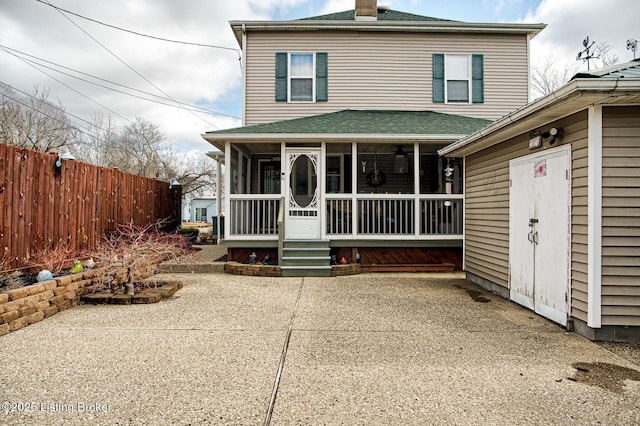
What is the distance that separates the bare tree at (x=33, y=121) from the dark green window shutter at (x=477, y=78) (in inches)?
793

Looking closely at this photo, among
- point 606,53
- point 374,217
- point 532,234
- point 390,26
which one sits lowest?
point 532,234

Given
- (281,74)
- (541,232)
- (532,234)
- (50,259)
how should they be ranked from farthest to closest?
(281,74)
(50,259)
(532,234)
(541,232)

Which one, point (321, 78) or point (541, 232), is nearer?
point (541, 232)

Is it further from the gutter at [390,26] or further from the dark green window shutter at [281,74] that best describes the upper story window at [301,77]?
the gutter at [390,26]

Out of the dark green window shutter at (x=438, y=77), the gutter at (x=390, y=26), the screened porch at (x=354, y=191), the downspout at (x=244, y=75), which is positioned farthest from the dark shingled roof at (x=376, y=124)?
the gutter at (x=390, y=26)

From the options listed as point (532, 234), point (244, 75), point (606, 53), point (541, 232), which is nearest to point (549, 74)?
point (606, 53)

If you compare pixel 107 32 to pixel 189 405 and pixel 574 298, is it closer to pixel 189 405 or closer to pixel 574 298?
pixel 189 405

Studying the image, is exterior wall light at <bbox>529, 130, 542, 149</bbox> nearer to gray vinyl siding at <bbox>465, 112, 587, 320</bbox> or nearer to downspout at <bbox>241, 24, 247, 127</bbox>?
gray vinyl siding at <bbox>465, 112, 587, 320</bbox>

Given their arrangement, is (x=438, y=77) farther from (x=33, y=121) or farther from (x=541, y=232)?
(x=33, y=121)

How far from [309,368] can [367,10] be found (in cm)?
1082

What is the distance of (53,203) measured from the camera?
5621 millimetres

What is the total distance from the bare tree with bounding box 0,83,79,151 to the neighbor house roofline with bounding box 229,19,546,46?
15.0 metres

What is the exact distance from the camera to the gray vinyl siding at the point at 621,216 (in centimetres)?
377

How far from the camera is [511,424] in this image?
2.31 metres
